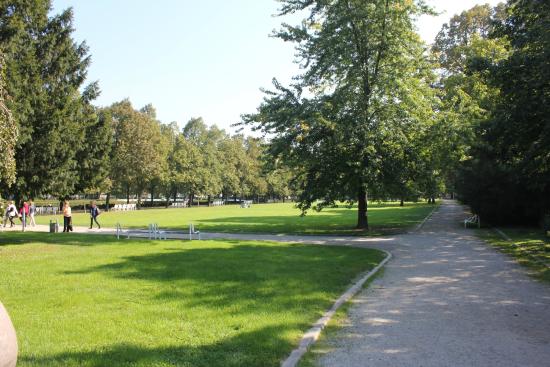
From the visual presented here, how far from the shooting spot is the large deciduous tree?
2147 centimetres

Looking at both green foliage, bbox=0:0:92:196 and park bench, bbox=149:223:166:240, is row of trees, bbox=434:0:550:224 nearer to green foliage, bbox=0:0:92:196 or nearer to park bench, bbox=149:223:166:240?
park bench, bbox=149:223:166:240

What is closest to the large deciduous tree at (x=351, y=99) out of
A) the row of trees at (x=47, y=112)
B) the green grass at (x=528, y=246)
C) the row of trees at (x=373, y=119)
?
the row of trees at (x=373, y=119)

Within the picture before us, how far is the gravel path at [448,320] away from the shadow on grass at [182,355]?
696 millimetres

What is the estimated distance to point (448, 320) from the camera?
712 centimetres

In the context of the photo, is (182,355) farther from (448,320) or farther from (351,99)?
(351,99)

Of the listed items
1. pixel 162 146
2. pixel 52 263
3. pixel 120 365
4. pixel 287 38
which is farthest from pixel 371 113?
pixel 162 146

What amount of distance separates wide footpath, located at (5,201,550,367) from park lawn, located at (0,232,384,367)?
0.77 meters

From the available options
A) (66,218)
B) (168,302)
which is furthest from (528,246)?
(66,218)

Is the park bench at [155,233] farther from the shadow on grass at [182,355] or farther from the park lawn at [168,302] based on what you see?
the shadow on grass at [182,355]

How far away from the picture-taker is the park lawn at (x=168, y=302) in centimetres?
538

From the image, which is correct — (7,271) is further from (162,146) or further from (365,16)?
(162,146)

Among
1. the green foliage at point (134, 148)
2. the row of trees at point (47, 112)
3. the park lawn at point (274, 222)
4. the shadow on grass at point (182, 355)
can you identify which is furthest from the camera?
the green foliage at point (134, 148)

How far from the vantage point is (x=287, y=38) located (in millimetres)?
23594

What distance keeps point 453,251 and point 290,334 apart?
11.0 metres
